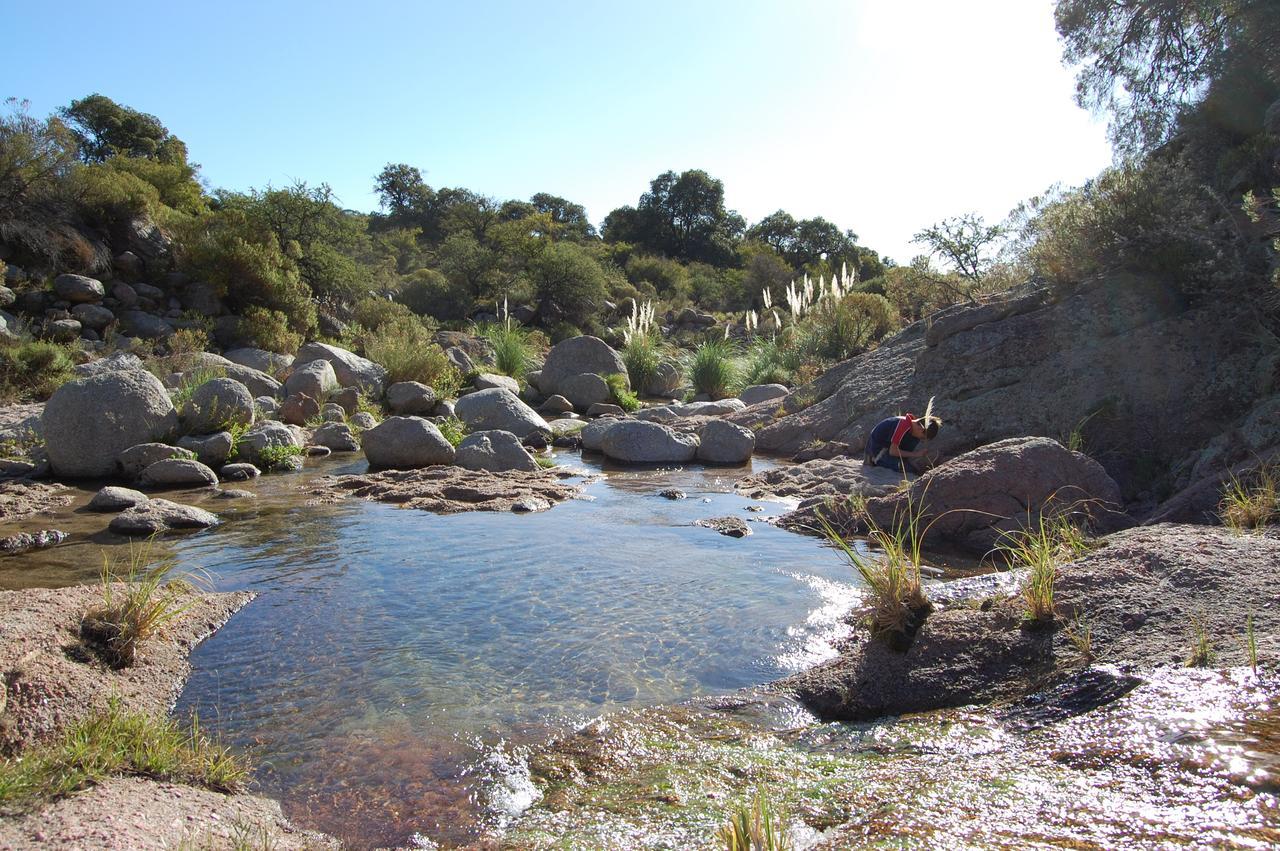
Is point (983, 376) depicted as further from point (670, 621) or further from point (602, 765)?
point (602, 765)

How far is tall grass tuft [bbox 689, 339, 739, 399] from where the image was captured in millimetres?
19688

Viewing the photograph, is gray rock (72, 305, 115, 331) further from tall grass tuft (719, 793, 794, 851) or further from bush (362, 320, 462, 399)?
tall grass tuft (719, 793, 794, 851)

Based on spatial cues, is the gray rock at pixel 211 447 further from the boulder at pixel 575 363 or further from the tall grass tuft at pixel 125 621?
the boulder at pixel 575 363

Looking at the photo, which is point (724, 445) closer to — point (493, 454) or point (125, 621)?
point (493, 454)

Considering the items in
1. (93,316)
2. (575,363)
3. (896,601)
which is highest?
(93,316)

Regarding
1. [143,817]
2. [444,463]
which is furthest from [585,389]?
[143,817]

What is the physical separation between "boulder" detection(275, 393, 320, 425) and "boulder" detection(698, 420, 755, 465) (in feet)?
23.3

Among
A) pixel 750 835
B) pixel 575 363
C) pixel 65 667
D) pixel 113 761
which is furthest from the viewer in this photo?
pixel 575 363

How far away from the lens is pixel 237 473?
424 inches

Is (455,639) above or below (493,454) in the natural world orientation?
below

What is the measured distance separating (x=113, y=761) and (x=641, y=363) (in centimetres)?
1792

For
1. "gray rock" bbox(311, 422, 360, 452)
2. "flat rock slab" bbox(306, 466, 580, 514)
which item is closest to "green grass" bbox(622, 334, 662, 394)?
"gray rock" bbox(311, 422, 360, 452)

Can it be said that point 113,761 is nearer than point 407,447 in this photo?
Yes

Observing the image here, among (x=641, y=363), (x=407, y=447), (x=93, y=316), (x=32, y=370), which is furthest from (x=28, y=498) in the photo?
(x=641, y=363)
